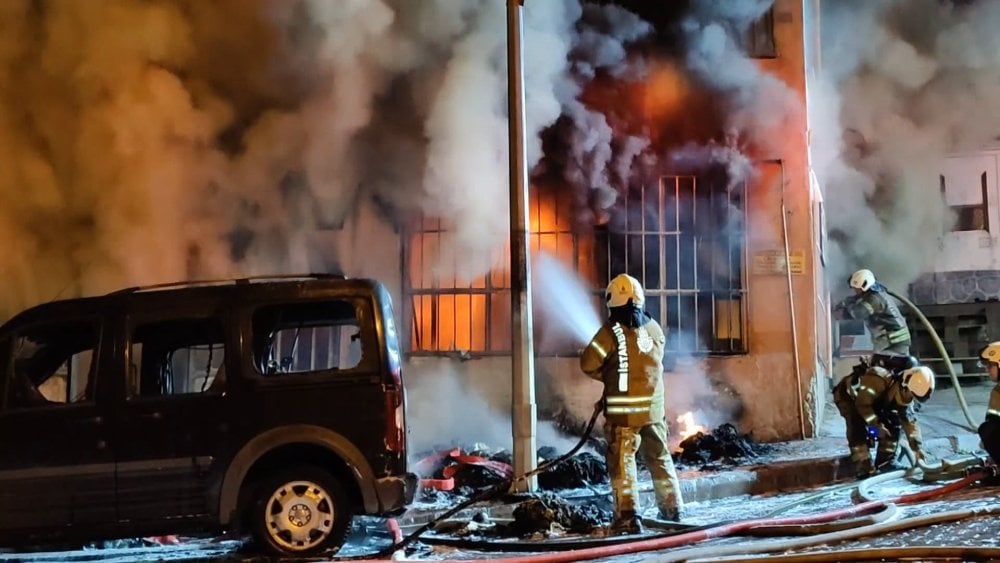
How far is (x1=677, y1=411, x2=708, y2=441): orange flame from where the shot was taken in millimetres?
9859

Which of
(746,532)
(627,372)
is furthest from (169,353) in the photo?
(746,532)

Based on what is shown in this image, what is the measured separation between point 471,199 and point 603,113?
184cm

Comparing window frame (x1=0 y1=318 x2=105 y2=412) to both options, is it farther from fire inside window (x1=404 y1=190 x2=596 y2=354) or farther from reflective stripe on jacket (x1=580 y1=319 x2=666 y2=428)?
fire inside window (x1=404 y1=190 x2=596 y2=354)

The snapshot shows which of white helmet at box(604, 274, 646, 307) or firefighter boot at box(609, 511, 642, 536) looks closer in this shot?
firefighter boot at box(609, 511, 642, 536)

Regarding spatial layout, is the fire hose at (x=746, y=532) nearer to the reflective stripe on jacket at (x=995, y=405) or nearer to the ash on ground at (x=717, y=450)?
the reflective stripe on jacket at (x=995, y=405)

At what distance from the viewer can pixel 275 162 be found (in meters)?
10.5

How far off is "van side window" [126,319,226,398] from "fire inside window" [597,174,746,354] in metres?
5.40

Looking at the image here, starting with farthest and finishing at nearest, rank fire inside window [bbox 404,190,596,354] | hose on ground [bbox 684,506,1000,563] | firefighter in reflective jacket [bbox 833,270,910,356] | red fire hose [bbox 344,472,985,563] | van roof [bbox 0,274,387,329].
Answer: fire inside window [bbox 404,190,596,354] → firefighter in reflective jacket [bbox 833,270,910,356] → van roof [bbox 0,274,387,329] → red fire hose [bbox 344,472,985,563] → hose on ground [bbox 684,506,1000,563]

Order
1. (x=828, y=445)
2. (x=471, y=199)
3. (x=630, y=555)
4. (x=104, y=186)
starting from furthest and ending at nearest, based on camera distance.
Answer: (x=104, y=186) < (x=471, y=199) < (x=828, y=445) < (x=630, y=555)

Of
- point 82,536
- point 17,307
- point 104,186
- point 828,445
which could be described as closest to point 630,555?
point 82,536

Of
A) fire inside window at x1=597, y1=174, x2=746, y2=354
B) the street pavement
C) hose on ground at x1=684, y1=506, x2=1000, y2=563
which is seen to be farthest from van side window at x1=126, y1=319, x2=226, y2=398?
fire inside window at x1=597, y1=174, x2=746, y2=354

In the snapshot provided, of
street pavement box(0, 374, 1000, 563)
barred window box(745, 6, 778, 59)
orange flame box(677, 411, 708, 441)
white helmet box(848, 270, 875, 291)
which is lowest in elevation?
street pavement box(0, 374, 1000, 563)

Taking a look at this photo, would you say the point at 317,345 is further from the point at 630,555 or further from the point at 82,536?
the point at 630,555

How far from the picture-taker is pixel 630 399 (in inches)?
243
